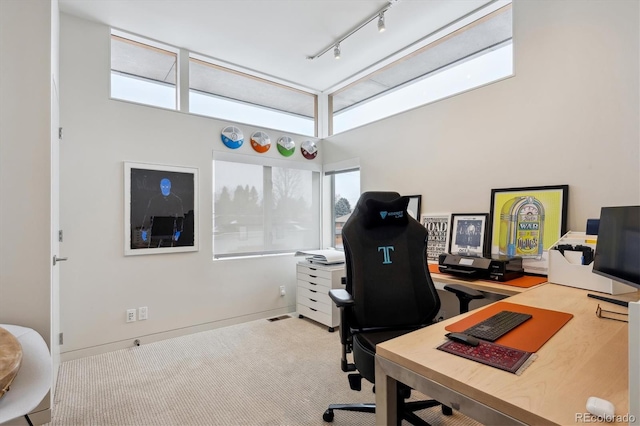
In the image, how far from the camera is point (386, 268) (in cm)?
183

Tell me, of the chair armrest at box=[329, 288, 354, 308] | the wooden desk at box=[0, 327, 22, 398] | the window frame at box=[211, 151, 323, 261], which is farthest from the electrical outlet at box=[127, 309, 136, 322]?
the chair armrest at box=[329, 288, 354, 308]

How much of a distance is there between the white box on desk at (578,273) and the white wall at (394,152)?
0.85 ft

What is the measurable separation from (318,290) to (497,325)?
250cm

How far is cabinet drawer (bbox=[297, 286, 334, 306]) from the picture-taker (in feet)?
11.3

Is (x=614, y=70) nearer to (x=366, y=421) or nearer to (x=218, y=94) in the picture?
(x=366, y=421)

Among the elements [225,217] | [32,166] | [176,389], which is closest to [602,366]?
[176,389]

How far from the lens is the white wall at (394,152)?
2174mm

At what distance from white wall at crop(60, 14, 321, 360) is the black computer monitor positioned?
3.33 m

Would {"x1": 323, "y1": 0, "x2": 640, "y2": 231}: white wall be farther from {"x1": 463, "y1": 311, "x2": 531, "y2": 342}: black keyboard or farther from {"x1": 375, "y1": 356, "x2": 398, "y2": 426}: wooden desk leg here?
{"x1": 375, "y1": 356, "x2": 398, "y2": 426}: wooden desk leg

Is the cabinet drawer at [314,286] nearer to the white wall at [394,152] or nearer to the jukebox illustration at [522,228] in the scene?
the white wall at [394,152]

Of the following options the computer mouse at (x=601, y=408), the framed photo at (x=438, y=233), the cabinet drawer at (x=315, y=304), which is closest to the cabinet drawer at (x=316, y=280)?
the cabinet drawer at (x=315, y=304)

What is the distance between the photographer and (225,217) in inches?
148

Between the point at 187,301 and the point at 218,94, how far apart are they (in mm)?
2498

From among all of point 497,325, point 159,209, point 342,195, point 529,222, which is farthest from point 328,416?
point 342,195
